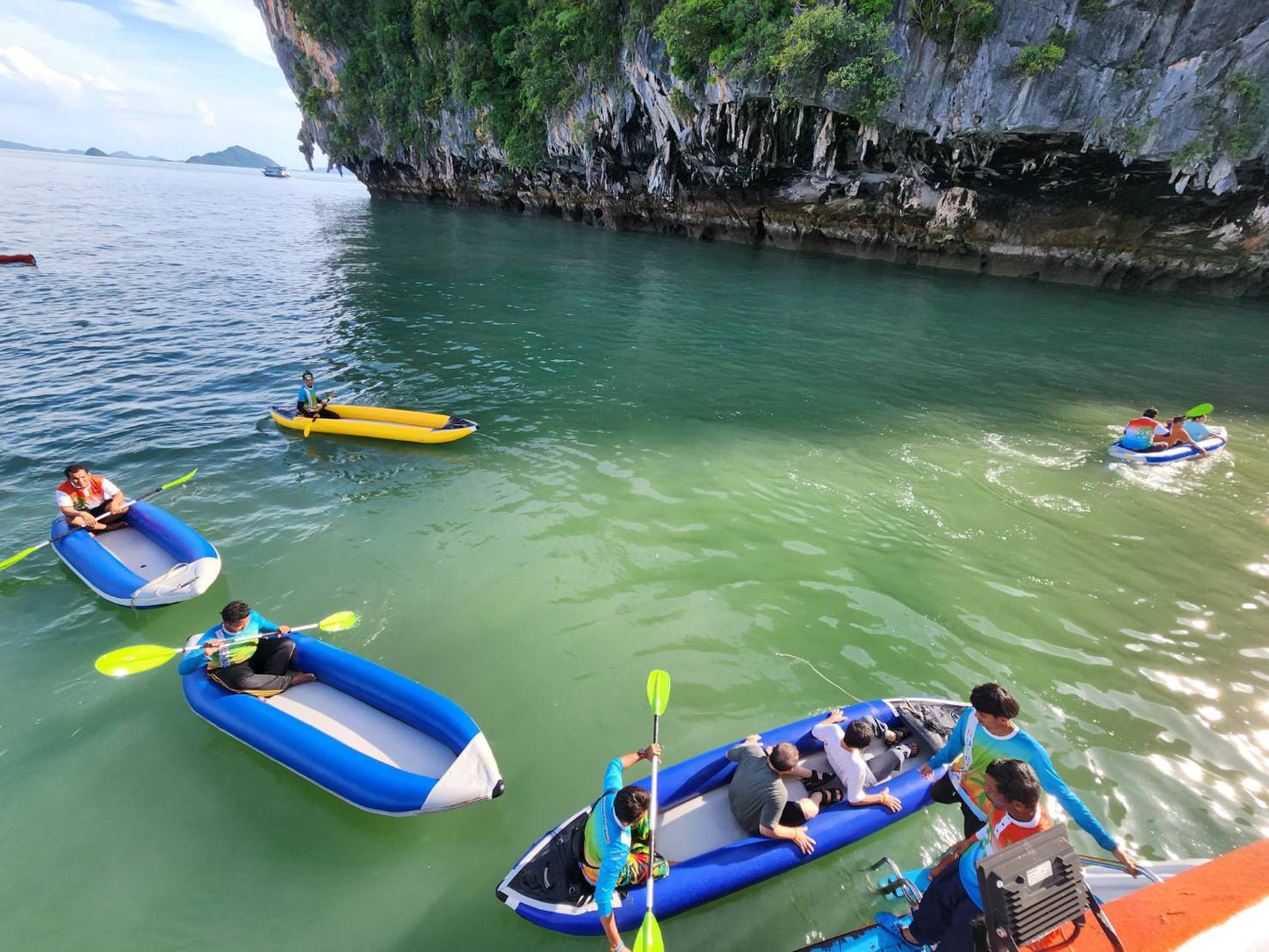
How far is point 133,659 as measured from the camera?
5020 mm

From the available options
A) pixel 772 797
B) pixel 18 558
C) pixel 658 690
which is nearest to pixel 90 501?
pixel 18 558

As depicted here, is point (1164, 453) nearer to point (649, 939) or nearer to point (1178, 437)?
point (1178, 437)

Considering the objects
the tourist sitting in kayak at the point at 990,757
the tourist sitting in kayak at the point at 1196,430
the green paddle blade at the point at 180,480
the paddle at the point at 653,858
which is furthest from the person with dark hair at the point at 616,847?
the tourist sitting in kayak at the point at 1196,430

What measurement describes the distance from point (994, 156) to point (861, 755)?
25853 millimetres

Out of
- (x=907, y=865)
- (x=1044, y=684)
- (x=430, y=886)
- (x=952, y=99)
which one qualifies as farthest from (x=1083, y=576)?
(x=952, y=99)

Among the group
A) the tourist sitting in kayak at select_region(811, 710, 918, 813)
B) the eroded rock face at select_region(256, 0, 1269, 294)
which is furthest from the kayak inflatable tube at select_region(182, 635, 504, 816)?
the eroded rock face at select_region(256, 0, 1269, 294)

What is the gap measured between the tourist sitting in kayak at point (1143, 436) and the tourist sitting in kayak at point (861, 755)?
813cm

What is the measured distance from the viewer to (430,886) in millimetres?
3869

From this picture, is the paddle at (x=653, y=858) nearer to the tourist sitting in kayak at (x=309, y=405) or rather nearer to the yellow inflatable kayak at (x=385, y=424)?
the yellow inflatable kayak at (x=385, y=424)

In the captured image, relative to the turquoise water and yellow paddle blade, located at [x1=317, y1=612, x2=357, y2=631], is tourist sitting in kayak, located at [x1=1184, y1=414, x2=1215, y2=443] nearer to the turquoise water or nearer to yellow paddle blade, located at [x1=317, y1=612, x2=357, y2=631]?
the turquoise water

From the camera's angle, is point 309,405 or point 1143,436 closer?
point 1143,436

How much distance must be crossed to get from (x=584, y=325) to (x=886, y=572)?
37.9 ft

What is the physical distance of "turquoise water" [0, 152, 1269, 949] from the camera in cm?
403

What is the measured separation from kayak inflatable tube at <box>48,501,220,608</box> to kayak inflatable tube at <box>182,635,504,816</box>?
5.14 feet
